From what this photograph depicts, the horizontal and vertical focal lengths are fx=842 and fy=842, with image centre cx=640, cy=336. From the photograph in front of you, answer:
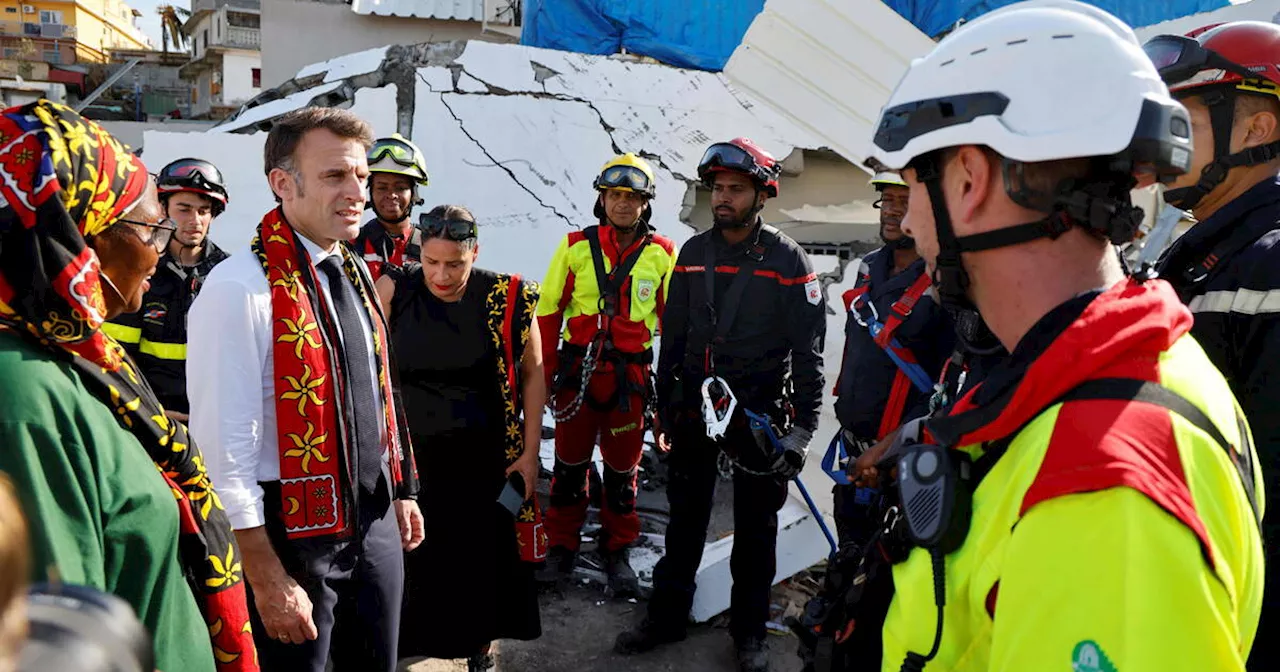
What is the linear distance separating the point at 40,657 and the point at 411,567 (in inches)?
114

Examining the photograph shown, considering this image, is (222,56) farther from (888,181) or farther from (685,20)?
(888,181)

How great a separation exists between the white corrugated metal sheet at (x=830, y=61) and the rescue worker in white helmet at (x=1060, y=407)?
438cm

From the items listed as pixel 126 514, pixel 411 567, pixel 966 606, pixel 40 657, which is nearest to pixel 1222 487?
pixel 966 606

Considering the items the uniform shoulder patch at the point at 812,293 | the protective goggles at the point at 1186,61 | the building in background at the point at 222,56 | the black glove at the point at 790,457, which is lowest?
the black glove at the point at 790,457

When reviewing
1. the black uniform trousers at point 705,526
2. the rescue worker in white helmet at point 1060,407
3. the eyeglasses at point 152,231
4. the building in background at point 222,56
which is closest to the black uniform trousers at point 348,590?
the eyeglasses at point 152,231

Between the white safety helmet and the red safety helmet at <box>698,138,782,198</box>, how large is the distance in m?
2.63

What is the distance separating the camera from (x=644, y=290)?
476cm

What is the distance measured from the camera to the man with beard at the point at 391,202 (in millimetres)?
4715

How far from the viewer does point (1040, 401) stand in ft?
3.37

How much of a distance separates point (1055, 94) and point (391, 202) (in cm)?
419

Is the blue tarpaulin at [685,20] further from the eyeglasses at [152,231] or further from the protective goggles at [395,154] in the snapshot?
the eyeglasses at [152,231]

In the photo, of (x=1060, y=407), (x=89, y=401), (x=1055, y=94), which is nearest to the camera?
(x=1060, y=407)

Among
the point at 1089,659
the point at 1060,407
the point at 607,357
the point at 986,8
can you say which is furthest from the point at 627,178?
the point at 986,8

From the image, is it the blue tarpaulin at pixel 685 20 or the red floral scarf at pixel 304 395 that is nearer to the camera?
the red floral scarf at pixel 304 395
